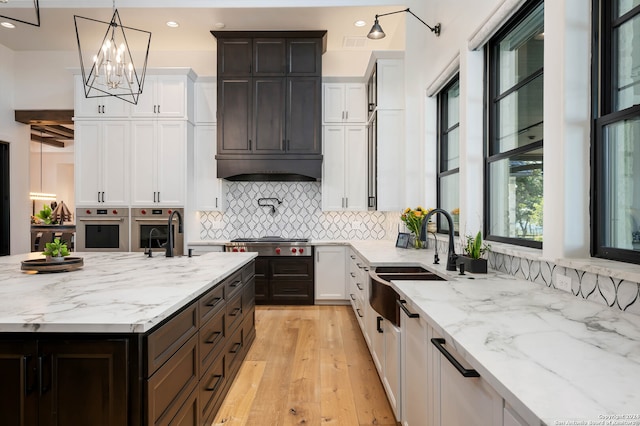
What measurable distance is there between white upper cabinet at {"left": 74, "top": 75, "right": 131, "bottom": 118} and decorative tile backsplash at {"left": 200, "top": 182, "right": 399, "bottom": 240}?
1.68 metres

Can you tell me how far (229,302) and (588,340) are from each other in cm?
199

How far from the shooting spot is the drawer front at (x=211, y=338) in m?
1.91

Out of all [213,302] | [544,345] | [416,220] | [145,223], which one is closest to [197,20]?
[145,223]

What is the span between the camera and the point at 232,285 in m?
2.57

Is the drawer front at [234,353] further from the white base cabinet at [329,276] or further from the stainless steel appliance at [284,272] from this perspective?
the white base cabinet at [329,276]

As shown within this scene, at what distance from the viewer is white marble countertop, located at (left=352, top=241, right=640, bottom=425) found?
70 centimetres

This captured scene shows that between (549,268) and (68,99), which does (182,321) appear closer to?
(549,268)

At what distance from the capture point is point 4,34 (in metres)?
4.93

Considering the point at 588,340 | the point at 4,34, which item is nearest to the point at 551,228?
the point at 588,340

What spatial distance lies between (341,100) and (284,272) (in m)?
2.47

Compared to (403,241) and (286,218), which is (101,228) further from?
(403,241)

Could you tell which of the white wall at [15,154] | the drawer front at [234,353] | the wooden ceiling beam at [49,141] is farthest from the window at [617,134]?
the wooden ceiling beam at [49,141]

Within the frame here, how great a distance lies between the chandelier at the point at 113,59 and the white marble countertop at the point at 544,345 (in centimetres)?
238

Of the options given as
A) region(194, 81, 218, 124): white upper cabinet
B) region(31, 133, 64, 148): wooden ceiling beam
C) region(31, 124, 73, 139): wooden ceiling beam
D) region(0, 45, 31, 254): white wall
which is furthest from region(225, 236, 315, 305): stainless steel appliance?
region(31, 133, 64, 148): wooden ceiling beam
